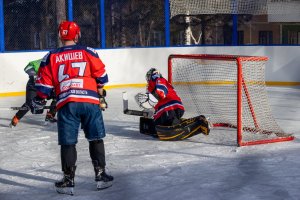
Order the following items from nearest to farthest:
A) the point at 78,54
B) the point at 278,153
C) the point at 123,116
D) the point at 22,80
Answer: the point at 78,54, the point at 278,153, the point at 123,116, the point at 22,80

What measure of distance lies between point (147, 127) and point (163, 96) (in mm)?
633

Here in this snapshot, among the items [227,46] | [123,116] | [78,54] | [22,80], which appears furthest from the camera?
[227,46]

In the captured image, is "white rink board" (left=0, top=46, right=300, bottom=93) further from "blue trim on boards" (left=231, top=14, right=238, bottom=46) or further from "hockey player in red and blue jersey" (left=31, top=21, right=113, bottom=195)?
"hockey player in red and blue jersey" (left=31, top=21, right=113, bottom=195)

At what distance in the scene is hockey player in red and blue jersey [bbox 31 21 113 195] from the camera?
195 inches

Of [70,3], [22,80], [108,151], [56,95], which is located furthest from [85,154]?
[70,3]

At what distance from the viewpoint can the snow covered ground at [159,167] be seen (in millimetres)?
5035

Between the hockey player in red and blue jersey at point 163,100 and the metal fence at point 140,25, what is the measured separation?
6163 millimetres

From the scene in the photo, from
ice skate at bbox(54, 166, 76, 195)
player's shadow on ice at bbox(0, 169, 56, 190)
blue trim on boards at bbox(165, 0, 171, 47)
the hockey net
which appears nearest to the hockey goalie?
the hockey net

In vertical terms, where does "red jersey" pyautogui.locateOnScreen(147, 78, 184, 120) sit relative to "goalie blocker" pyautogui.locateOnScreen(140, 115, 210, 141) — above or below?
above

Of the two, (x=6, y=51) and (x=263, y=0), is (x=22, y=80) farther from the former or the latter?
(x=263, y=0)

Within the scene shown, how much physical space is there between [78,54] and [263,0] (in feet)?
33.0

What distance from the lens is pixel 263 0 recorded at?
1430 cm

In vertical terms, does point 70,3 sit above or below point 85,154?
above

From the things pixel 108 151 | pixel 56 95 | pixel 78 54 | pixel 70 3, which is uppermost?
pixel 70 3
